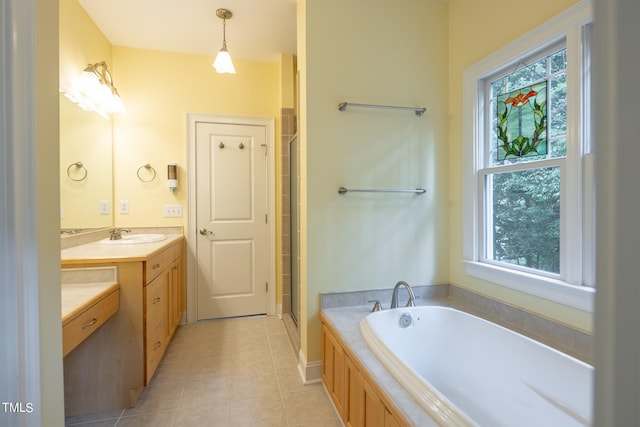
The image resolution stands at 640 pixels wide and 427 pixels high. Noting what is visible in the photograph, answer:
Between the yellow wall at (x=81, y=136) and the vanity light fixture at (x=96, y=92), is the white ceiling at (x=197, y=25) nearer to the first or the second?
the yellow wall at (x=81, y=136)

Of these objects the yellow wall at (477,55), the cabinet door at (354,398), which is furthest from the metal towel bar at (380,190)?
the cabinet door at (354,398)

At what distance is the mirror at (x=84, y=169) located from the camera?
2.04 meters

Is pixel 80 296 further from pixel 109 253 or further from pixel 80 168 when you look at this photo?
pixel 80 168

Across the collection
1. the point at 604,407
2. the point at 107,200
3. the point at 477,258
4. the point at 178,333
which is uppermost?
the point at 107,200

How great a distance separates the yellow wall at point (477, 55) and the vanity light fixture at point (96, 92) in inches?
109

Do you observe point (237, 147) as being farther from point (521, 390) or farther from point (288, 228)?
point (521, 390)

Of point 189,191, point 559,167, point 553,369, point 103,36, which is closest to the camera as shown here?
point 553,369

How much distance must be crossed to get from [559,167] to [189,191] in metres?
2.91

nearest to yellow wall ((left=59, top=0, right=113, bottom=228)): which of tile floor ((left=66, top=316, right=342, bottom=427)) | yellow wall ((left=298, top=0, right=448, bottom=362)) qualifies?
tile floor ((left=66, top=316, right=342, bottom=427))

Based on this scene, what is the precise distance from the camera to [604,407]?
31 centimetres

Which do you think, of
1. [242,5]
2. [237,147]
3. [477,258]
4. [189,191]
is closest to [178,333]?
[189,191]

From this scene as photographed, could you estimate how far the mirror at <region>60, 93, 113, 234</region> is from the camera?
2045 mm

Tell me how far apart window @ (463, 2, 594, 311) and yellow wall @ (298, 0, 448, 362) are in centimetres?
26

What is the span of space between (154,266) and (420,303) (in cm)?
185
